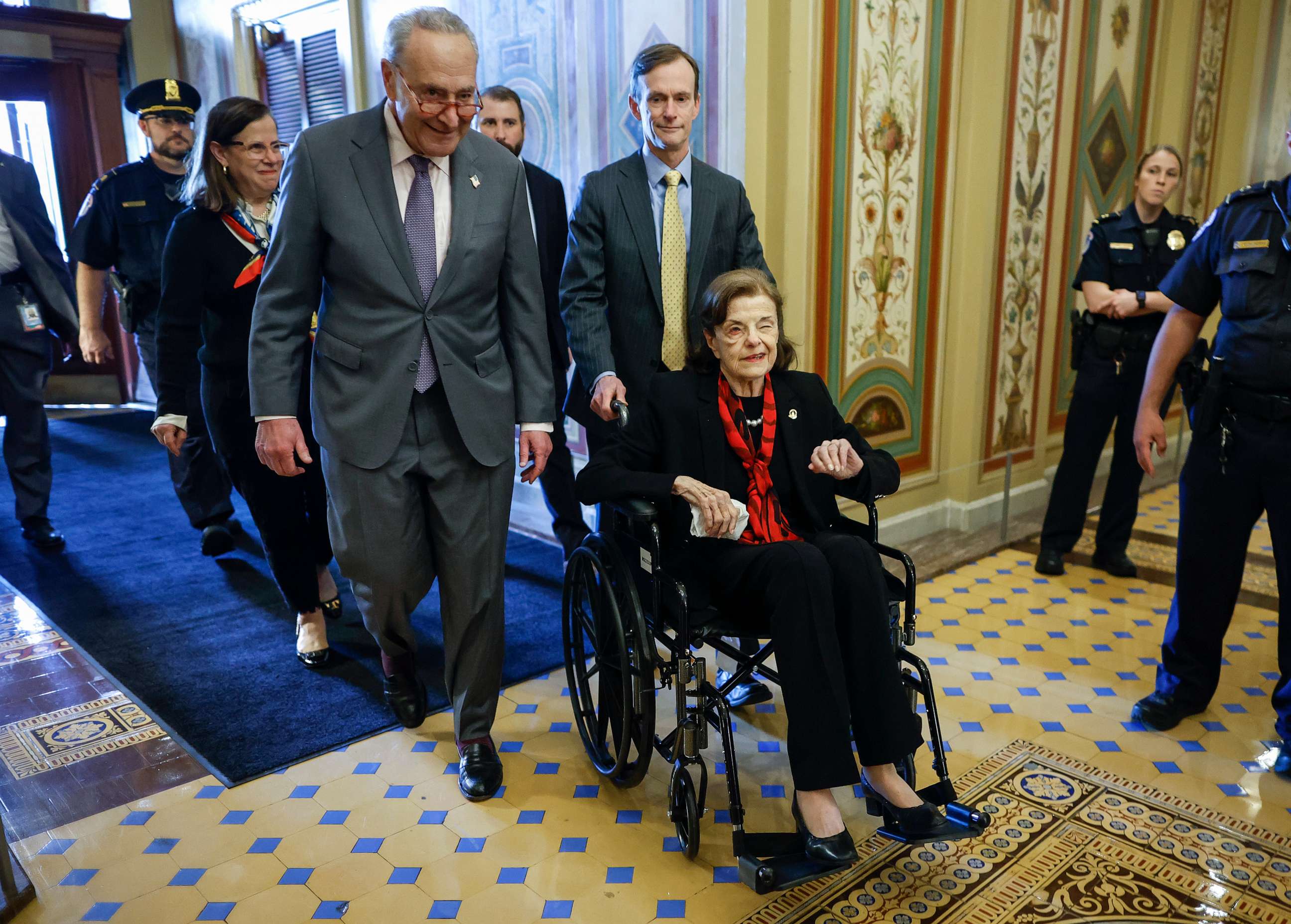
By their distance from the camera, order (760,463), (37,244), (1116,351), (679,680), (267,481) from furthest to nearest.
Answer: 1. (37,244)
2. (1116,351)
3. (267,481)
4. (760,463)
5. (679,680)

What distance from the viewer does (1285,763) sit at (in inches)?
92.5

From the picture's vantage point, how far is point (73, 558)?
4.03 m

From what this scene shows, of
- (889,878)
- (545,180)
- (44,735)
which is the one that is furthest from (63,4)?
(889,878)

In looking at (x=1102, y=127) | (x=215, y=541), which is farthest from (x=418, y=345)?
(x=1102, y=127)

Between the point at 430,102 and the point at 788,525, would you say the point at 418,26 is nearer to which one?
the point at 430,102

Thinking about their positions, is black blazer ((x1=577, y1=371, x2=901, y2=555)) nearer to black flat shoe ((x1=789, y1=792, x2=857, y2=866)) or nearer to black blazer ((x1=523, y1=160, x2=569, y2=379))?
black flat shoe ((x1=789, y1=792, x2=857, y2=866))

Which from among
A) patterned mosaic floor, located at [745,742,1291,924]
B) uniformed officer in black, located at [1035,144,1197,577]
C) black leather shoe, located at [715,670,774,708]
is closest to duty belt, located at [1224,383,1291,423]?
patterned mosaic floor, located at [745,742,1291,924]

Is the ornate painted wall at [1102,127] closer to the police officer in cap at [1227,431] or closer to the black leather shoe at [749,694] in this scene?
the police officer in cap at [1227,431]

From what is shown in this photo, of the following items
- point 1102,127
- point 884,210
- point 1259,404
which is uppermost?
point 1102,127

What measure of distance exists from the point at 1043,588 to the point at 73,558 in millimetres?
3800

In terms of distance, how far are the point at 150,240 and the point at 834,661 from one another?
340 centimetres

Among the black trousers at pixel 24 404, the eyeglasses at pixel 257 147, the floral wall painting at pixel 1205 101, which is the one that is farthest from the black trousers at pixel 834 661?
the floral wall painting at pixel 1205 101

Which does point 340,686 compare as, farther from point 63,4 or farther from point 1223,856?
point 63,4

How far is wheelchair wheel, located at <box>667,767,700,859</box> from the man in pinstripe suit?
891 millimetres
